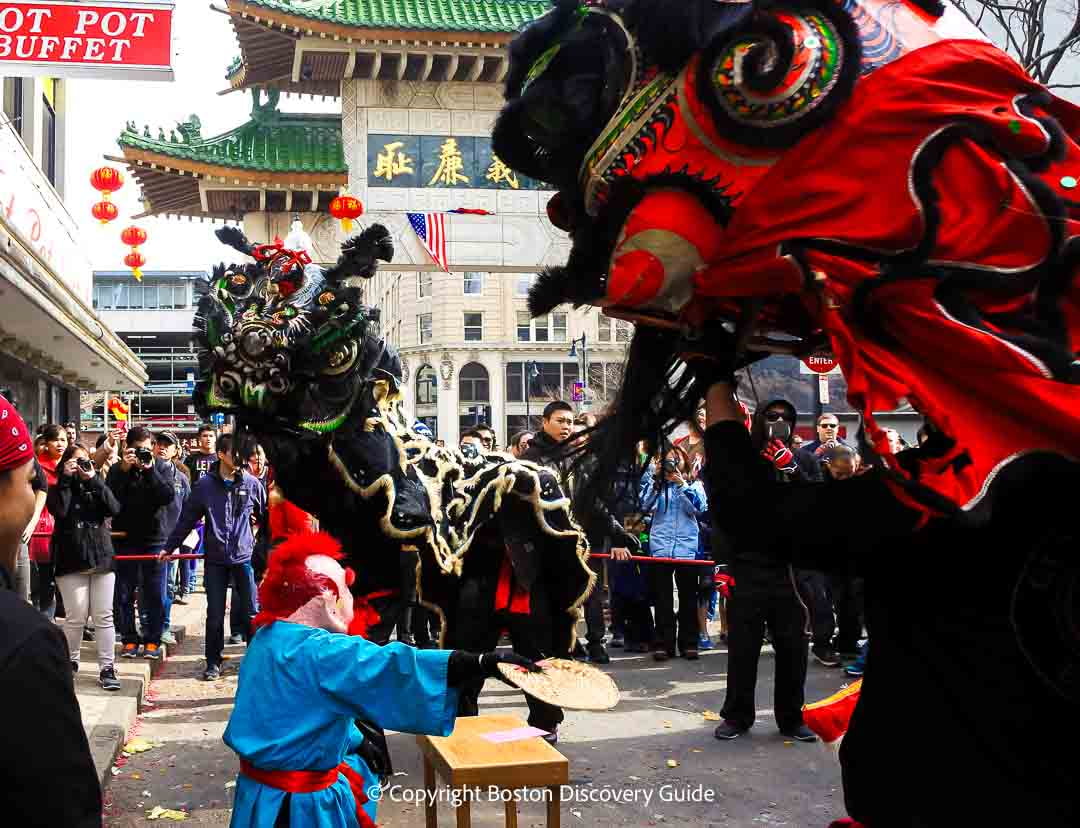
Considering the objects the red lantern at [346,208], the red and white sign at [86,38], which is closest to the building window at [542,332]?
the red lantern at [346,208]

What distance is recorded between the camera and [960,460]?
1.47 metres

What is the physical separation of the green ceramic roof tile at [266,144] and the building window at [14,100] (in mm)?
2931

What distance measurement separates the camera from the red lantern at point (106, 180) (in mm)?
16125

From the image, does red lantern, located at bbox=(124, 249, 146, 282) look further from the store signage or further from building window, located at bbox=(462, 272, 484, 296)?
building window, located at bbox=(462, 272, 484, 296)

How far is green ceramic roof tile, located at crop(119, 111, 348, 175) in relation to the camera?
17516mm

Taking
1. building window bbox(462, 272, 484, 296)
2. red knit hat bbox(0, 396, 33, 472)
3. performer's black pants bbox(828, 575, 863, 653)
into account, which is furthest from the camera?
building window bbox(462, 272, 484, 296)

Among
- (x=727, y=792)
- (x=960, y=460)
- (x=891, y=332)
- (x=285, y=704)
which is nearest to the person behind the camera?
(x=960, y=460)

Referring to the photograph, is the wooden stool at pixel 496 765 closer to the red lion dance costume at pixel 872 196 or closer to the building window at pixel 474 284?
the red lion dance costume at pixel 872 196

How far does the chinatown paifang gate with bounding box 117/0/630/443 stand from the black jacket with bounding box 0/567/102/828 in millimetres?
13569

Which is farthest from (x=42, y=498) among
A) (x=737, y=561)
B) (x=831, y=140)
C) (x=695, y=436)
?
(x=831, y=140)

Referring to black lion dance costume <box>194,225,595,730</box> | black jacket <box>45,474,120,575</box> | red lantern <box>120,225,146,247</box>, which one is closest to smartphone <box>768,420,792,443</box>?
black lion dance costume <box>194,225,595,730</box>

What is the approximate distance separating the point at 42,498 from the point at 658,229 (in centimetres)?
708

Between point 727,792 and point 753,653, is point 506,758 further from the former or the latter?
point 753,653

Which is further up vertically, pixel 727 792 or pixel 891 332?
pixel 891 332
